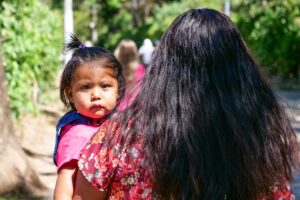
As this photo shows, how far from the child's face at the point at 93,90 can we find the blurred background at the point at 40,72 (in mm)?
609

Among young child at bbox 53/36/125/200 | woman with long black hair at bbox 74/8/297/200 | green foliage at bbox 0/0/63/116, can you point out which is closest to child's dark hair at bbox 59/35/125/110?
young child at bbox 53/36/125/200

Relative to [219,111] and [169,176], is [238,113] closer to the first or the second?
[219,111]

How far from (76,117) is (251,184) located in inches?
39.5

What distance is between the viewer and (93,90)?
3.02 metres

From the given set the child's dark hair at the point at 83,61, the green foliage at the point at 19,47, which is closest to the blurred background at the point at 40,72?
the green foliage at the point at 19,47

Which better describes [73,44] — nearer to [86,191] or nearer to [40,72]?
[86,191]

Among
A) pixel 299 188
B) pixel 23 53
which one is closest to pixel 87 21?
pixel 23 53

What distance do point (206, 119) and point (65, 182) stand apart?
73cm

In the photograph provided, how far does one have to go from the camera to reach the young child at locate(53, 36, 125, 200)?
295cm

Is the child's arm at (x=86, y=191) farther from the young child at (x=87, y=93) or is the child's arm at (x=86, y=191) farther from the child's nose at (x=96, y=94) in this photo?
the child's nose at (x=96, y=94)

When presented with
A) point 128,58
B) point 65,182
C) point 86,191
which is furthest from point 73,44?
point 128,58

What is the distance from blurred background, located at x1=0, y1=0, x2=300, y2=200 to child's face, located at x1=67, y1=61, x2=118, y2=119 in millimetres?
609

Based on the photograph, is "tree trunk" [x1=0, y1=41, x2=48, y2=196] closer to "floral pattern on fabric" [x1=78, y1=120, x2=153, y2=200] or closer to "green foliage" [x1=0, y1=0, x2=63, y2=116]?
"green foliage" [x1=0, y1=0, x2=63, y2=116]

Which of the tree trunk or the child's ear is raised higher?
the child's ear
